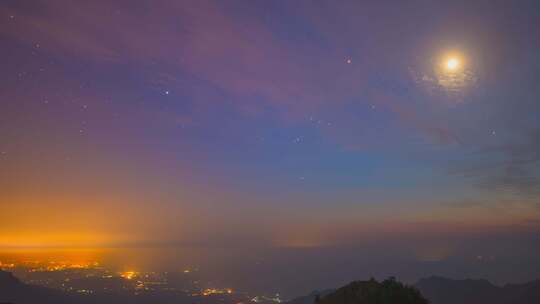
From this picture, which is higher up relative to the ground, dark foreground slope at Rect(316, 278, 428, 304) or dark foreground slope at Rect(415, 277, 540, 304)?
dark foreground slope at Rect(316, 278, 428, 304)

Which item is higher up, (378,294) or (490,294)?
(378,294)

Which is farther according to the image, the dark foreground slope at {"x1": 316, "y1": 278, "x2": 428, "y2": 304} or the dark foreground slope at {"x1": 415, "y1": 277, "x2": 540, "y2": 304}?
the dark foreground slope at {"x1": 415, "y1": 277, "x2": 540, "y2": 304}


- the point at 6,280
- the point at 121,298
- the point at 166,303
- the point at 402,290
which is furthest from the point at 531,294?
the point at 6,280

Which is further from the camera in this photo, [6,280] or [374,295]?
[6,280]

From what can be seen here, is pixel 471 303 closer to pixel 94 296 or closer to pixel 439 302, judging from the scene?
pixel 439 302

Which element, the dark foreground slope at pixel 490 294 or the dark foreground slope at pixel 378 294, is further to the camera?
the dark foreground slope at pixel 490 294

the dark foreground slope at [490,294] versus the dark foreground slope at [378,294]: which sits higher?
the dark foreground slope at [378,294]

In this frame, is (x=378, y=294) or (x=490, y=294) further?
(x=490, y=294)

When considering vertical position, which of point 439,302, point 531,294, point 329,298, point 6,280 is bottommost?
point 439,302
